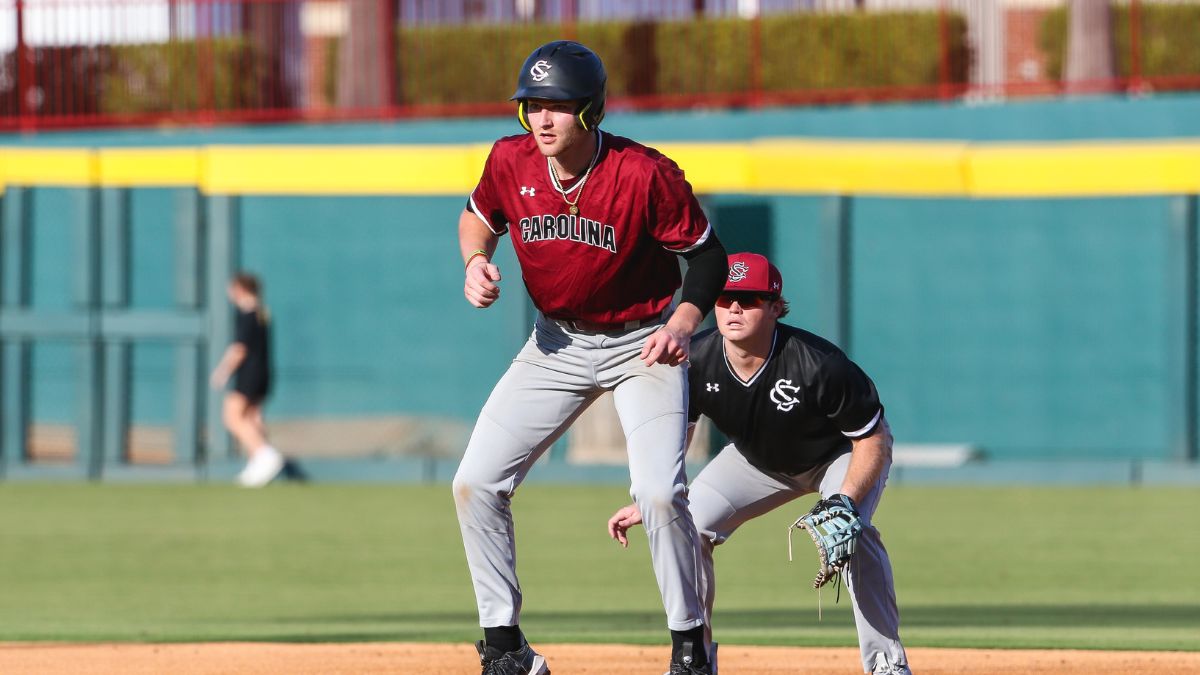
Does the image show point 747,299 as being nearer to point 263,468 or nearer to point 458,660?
point 458,660

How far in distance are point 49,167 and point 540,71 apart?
456 inches

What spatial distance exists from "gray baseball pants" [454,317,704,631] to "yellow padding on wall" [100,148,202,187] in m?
10.7

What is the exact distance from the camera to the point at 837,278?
51.9 feet

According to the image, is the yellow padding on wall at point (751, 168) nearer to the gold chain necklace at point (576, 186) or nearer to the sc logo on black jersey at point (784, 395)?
the sc logo on black jersey at point (784, 395)

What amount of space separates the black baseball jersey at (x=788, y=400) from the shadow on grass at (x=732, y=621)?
1.96m

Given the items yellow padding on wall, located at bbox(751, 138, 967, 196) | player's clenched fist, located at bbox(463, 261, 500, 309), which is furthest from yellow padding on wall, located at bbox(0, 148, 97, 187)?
player's clenched fist, located at bbox(463, 261, 500, 309)

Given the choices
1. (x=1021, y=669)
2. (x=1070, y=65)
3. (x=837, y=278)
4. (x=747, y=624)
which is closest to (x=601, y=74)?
(x=1021, y=669)

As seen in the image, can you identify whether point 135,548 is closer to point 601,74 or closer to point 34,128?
point 601,74

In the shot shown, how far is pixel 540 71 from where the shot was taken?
576 cm

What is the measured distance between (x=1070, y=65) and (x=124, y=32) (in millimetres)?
10146

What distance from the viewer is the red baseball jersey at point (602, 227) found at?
19.3 feet

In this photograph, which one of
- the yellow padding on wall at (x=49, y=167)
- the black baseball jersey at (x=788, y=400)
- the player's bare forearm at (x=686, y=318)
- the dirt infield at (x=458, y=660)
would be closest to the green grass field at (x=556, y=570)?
the dirt infield at (x=458, y=660)

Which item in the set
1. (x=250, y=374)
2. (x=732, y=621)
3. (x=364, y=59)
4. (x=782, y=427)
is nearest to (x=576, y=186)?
(x=782, y=427)

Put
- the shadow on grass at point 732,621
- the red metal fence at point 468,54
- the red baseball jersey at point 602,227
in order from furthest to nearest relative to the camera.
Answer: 1. the red metal fence at point 468,54
2. the shadow on grass at point 732,621
3. the red baseball jersey at point 602,227
